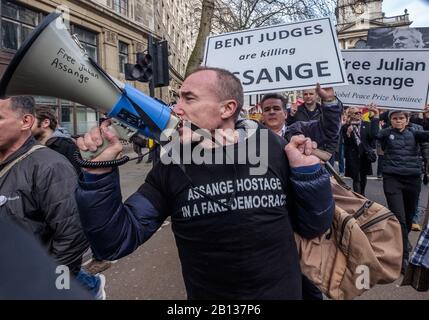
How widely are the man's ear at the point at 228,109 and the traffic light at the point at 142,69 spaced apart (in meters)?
6.30

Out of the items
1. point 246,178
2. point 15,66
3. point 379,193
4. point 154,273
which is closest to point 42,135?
point 154,273

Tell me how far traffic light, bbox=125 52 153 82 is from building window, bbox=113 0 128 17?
11721 millimetres

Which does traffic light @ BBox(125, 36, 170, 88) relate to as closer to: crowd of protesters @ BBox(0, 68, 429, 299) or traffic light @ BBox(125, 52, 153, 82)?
traffic light @ BBox(125, 52, 153, 82)

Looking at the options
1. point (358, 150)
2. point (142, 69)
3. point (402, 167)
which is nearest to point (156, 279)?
point (402, 167)

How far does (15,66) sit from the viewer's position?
117 cm

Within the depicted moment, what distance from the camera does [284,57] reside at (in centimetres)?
276

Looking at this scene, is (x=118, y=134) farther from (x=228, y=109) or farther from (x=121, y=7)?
(x=121, y=7)

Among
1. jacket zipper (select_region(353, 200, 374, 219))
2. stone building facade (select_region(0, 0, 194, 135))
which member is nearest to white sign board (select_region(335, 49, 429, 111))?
jacket zipper (select_region(353, 200, 374, 219))

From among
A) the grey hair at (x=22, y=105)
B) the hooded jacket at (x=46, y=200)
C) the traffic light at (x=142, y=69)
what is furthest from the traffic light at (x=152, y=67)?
the hooded jacket at (x=46, y=200)

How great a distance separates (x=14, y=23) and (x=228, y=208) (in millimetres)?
13132

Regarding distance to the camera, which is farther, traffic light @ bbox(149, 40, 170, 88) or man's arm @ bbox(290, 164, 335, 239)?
traffic light @ bbox(149, 40, 170, 88)

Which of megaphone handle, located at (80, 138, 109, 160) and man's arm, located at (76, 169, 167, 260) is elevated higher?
megaphone handle, located at (80, 138, 109, 160)

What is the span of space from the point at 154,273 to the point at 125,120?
282 cm

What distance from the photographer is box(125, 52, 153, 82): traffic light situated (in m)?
7.49
